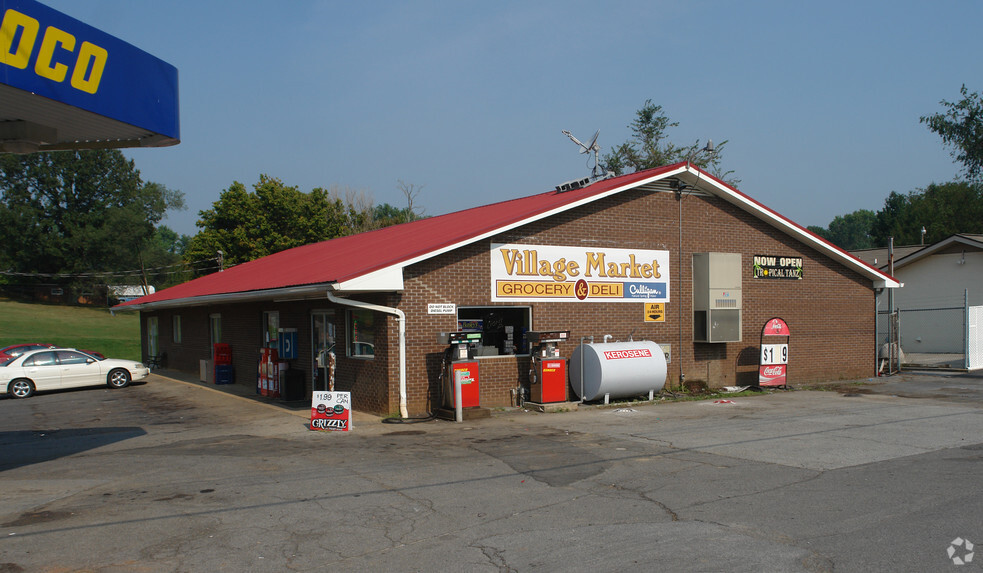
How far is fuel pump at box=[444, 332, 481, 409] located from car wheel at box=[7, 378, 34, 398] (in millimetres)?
14861

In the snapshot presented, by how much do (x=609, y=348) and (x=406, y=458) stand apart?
7316 mm

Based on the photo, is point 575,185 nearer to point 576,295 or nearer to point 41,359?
point 576,295

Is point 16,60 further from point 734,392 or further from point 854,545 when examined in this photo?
point 734,392

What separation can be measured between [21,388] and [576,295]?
16.9 meters

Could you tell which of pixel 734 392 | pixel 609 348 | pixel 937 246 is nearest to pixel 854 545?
pixel 609 348

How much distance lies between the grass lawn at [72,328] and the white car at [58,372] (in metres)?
24.4

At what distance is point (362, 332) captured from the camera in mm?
15648

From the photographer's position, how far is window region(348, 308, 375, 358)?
1530cm

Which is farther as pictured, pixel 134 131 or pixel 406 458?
pixel 406 458

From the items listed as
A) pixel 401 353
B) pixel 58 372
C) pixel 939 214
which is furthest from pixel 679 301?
pixel 939 214

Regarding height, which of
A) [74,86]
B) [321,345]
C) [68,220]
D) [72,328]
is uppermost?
[68,220]

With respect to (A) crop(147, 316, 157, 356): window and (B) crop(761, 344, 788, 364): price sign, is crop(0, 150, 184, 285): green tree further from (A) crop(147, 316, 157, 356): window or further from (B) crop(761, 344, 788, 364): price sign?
(B) crop(761, 344, 788, 364): price sign

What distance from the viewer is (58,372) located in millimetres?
22422

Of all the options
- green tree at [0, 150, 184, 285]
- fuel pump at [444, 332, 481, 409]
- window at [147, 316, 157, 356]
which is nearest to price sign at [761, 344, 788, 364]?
fuel pump at [444, 332, 481, 409]
